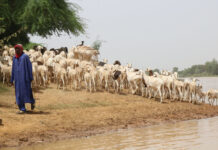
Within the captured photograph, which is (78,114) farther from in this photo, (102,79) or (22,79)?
(102,79)

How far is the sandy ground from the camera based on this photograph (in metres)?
11.9

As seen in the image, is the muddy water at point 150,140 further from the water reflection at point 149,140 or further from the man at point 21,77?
the man at point 21,77

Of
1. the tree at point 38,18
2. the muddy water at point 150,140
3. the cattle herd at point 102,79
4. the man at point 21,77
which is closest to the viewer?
the muddy water at point 150,140

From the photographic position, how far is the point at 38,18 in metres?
27.7

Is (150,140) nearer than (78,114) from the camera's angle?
Yes

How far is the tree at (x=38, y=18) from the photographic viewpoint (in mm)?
27438

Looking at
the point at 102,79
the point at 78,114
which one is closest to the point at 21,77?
the point at 78,114

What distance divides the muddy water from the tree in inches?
652

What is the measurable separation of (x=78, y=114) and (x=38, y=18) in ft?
48.2

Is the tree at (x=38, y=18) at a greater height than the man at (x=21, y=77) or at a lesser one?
greater

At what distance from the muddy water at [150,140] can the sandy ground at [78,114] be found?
796 millimetres

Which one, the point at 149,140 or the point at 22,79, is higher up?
the point at 22,79

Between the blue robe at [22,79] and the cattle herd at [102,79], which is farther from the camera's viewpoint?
the cattle herd at [102,79]

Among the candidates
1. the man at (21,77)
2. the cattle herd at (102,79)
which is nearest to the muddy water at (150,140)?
the man at (21,77)
